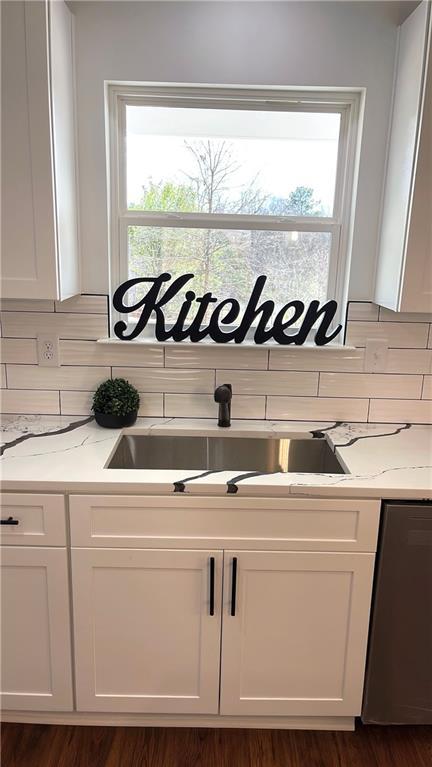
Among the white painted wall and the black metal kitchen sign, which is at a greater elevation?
the white painted wall

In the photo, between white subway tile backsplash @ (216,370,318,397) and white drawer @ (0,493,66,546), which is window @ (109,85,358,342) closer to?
white subway tile backsplash @ (216,370,318,397)

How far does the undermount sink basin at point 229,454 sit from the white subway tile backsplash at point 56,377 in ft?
1.02

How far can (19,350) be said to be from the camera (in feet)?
6.41

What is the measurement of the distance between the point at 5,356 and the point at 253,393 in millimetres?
949

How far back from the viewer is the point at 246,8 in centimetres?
171

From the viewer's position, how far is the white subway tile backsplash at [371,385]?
1.99m

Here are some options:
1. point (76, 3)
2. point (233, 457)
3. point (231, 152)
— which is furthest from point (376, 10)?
point (233, 457)

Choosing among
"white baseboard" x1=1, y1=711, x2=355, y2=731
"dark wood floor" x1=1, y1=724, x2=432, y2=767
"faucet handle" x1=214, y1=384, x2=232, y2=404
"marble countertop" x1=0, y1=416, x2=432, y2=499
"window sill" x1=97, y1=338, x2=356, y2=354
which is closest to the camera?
"marble countertop" x1=0, y1=416, x2=432, y2=499

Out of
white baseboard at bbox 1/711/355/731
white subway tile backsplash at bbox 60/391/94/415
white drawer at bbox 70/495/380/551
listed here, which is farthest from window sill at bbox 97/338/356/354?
white baseboard at bbox 1/711/355/731

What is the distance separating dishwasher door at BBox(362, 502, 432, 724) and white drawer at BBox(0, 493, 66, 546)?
940 mm

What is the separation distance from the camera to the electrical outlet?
195 centimetres

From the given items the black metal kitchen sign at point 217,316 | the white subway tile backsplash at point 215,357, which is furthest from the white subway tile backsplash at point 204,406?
the black metal kitchen sign at point 217,316

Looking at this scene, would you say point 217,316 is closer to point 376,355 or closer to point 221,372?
point 221,372

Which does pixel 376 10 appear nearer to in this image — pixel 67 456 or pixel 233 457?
pixel 233 457
